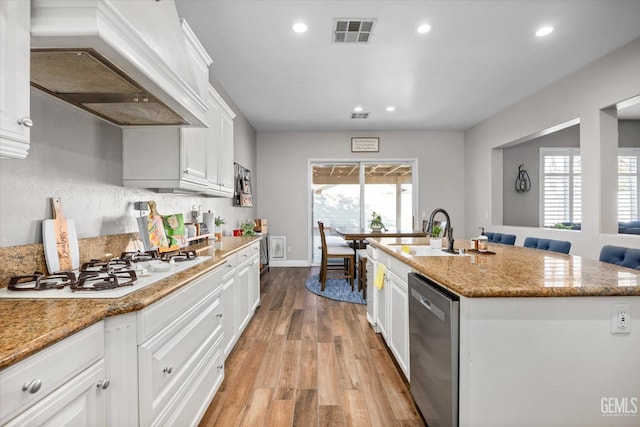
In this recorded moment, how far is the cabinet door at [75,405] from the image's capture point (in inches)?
29.8

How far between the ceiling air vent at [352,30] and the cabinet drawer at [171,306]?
7.71ft

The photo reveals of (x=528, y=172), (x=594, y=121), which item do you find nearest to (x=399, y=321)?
(x=594, y=121)

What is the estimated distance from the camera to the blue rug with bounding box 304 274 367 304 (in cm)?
412

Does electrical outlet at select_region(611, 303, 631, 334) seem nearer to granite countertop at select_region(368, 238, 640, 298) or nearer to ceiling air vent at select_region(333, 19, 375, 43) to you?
granite countertop at select_region(368, 238, 640, 298)

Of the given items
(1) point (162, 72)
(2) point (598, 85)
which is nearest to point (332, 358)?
(1) point (162, 72)

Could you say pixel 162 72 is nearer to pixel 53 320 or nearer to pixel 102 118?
pixel 102 118

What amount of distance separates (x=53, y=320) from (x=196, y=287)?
2.38ft

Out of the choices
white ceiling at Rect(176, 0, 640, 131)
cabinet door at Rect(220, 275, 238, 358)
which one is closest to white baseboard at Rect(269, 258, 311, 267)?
white ceiling at Rect(176, 0, 640, 131)

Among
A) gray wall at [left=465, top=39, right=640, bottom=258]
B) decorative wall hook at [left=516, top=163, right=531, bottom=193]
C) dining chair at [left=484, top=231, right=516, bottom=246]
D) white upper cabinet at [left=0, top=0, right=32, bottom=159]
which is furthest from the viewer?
decorative wall hook at [left=516, top=163, right=531, bottom=193]

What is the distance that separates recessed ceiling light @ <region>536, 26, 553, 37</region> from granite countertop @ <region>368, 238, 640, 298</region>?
2.18 meters

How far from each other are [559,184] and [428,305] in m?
5.98

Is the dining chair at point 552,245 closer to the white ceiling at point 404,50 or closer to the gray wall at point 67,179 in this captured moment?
the white ceiling at point 404,50

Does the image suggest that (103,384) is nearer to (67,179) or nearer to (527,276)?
(67,179)

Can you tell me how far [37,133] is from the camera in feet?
4.67
